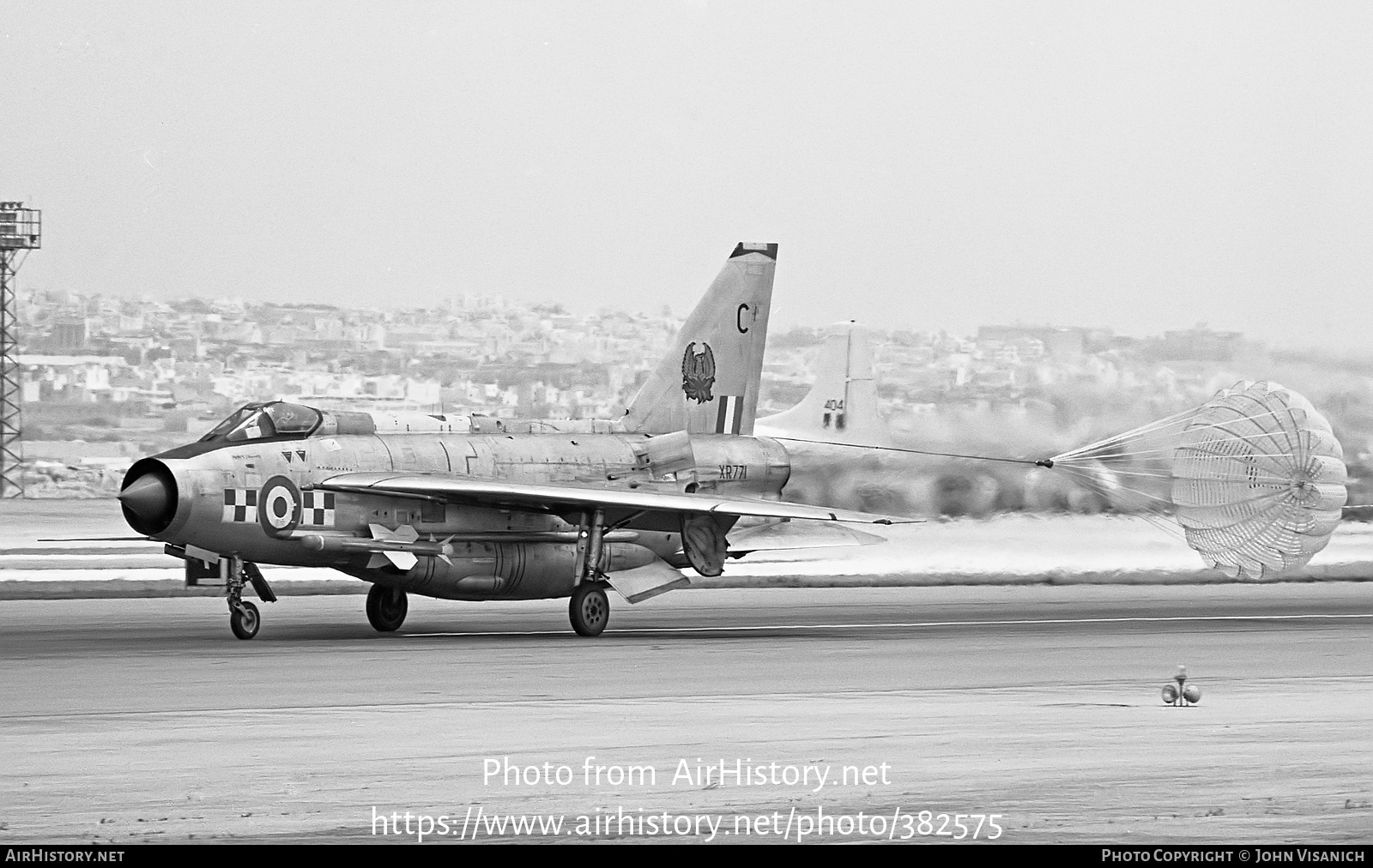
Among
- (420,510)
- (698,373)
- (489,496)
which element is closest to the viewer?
(489,496)

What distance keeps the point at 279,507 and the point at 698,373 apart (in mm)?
6898

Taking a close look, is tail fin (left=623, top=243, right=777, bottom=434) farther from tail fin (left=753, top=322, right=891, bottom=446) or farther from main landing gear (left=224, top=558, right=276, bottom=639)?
tail fin (left=753, top=322, right=891, bottom=446)

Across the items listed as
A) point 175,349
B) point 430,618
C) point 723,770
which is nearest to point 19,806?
point 723,770

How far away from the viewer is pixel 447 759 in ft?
36.2

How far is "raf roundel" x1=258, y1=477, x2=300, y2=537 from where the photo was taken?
2070cm

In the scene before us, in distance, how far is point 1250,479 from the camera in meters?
28.2

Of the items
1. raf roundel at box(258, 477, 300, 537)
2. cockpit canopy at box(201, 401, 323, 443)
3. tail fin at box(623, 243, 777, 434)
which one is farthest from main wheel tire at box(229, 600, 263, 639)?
tail fin at box(623, 243, 777, 434)

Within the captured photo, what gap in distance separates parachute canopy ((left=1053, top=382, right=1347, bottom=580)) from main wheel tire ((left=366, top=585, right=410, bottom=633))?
37.0 ft

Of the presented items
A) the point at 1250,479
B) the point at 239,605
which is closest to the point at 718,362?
the point at 239,605

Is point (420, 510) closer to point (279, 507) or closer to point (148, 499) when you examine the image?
point (279, 507)

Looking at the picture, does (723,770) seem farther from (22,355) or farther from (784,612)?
(22,355)

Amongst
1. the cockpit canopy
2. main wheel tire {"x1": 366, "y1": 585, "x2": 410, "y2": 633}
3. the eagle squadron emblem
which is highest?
the eagle squadron emblem

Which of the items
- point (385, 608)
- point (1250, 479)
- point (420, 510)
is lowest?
point (385, 608)

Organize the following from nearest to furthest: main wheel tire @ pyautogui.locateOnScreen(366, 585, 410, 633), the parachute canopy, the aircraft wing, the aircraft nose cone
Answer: the aircraft nose cone
the aircraft wing
main wheel tire @ pyautogui.locateOnScreen(366, 585, 410, 633)
the parachute canopy
